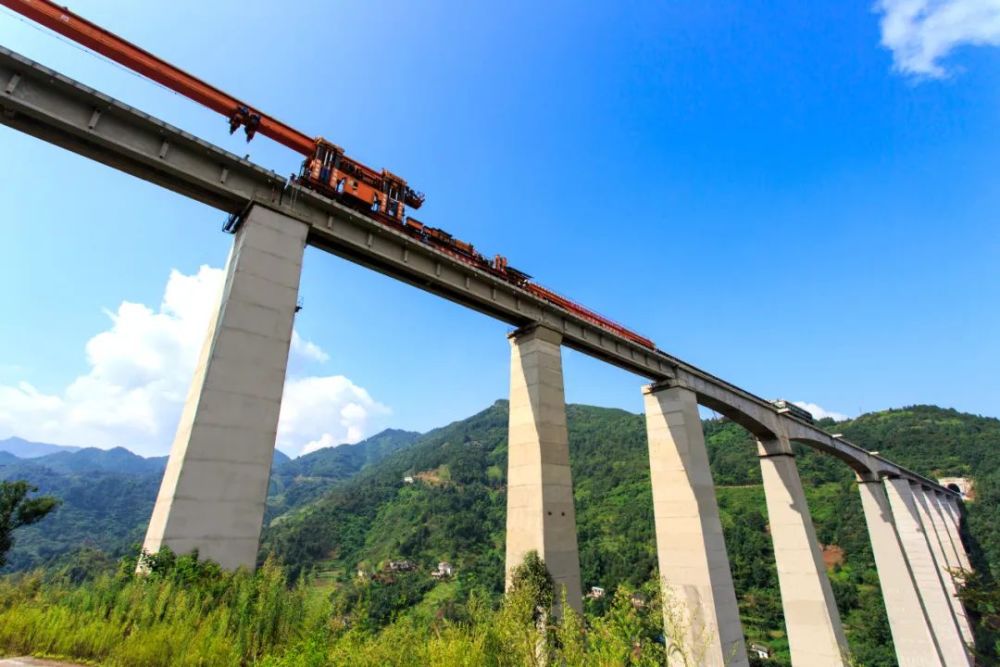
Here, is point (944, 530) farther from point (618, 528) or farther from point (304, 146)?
point (304, 146)

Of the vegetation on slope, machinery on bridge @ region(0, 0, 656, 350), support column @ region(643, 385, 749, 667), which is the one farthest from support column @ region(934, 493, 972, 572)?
the vegetation on slope

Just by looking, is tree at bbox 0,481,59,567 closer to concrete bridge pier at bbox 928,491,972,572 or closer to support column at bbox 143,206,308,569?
support column at bbox 143,206,308,569

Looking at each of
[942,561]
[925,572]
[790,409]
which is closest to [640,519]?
[942,561]

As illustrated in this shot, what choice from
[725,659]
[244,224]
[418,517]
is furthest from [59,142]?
[418,517]

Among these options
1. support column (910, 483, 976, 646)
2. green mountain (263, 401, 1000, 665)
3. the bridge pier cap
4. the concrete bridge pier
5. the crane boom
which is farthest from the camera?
green mountain (263, 401, 1000, 665)

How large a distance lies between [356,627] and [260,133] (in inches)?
754

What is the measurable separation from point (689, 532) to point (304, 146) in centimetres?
2729

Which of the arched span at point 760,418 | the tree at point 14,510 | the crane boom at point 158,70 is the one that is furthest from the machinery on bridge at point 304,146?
the tree at point 14,510

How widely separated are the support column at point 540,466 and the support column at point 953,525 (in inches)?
2741

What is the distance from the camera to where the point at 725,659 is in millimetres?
21438

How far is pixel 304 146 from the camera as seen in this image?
18906 millimetres

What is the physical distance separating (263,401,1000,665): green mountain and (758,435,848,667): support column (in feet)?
121

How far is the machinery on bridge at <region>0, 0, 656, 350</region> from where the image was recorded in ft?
48.7

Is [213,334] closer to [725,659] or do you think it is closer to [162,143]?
[162,143]
